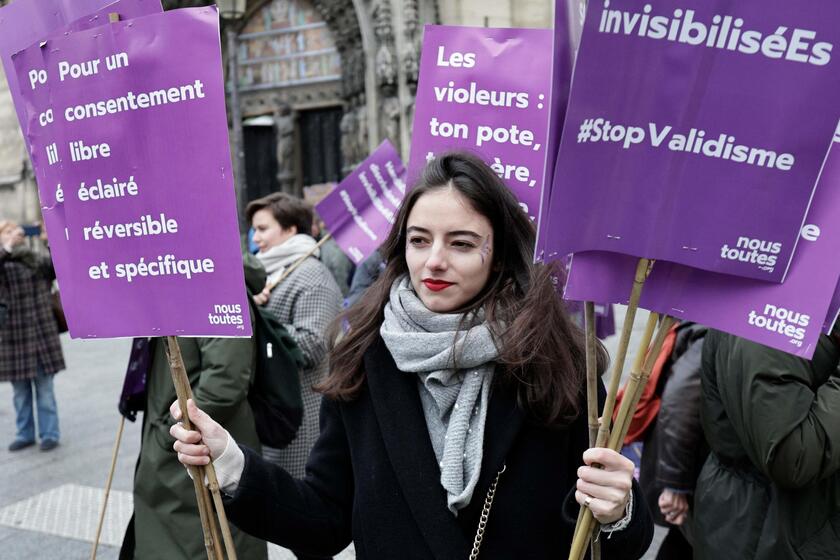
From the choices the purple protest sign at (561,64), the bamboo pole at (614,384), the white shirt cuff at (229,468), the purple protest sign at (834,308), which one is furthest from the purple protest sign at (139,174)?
the purple protest sign at (834,308)

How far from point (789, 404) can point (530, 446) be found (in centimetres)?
82

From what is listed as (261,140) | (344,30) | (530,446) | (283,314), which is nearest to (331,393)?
(530,446)

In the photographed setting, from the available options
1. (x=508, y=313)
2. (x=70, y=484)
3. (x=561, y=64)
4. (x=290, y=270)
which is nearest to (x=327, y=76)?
(x=70, y=484)

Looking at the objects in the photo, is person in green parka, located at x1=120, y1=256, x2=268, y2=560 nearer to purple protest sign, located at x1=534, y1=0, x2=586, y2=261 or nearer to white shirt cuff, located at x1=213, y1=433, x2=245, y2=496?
white shirt cuff, located at x1=213, y1=433, x2=245, y2=496

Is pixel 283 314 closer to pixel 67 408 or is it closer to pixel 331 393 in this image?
pixel 331 393

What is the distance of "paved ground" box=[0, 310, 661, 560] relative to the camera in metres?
4.80

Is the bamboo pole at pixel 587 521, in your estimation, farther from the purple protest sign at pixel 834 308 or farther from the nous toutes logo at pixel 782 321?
the purple protest sign at pixel 834 308

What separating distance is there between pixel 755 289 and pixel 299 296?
3.07 metres

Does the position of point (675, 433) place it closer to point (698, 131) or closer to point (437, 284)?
point (437, 284)

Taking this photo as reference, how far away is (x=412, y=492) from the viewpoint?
1.85 m

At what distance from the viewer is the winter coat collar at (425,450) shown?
71.7 inches

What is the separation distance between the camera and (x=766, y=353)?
2.28 meters

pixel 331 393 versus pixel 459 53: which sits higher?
pixel 459 53

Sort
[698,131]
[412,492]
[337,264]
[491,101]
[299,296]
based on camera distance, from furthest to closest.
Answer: [337,264] → [299,296] → [491,101] → [412,492] → [698,131]
